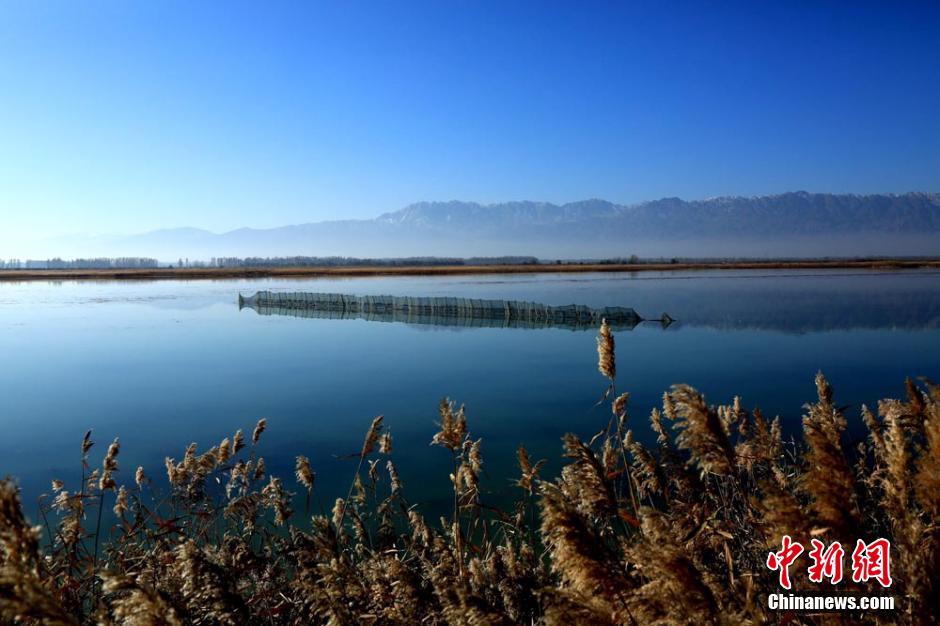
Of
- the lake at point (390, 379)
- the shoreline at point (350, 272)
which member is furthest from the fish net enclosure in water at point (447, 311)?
the shoreline at point (350, 272)

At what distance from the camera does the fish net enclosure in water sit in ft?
113

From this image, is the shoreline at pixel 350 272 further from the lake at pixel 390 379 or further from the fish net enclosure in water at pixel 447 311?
the lake at pixel 390 379

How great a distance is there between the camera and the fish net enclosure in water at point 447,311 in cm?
3447

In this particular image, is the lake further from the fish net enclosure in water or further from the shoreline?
the shoreline

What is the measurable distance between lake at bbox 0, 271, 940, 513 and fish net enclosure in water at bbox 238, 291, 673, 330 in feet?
8.48

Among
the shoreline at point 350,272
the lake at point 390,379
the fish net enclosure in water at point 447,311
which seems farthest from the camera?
the shoreline at point 350,272

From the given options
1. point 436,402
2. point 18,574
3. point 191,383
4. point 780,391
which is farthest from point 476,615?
point 191,383

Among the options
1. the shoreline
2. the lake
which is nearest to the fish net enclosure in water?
the lake

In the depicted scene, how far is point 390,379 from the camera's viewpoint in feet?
59.8

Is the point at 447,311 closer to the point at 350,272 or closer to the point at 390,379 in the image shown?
the point at 390,379

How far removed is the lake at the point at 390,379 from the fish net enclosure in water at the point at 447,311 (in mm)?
2584

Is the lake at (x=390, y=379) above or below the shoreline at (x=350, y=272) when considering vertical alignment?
below

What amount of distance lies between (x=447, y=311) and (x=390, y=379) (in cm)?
2268

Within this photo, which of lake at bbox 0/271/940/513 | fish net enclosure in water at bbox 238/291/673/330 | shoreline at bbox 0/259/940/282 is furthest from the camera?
shoreline at bbox 0/259/940/282
